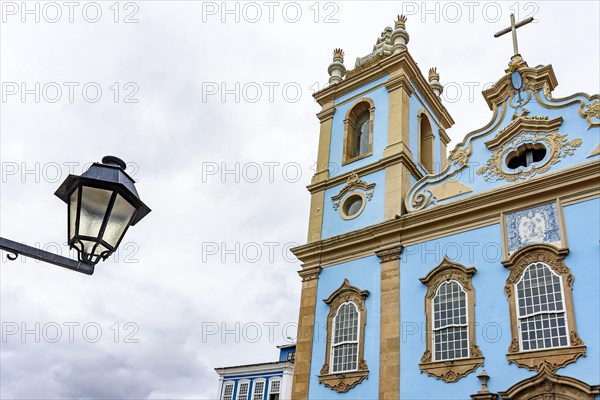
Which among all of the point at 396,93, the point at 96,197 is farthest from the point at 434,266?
the point at 96,197

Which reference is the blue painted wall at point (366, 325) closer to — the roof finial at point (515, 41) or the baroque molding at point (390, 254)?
the baroque molding at point (390, 254)

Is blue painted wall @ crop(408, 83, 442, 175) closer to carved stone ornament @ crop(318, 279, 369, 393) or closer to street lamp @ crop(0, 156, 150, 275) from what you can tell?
carved stone ornament @ crop(318, 279, 369, 393)

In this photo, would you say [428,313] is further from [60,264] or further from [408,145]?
[60,264]

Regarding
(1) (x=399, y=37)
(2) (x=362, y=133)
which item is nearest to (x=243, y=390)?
(2) (x=362, y=133)

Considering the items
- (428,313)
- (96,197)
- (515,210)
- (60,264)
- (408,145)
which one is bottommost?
(60,264)

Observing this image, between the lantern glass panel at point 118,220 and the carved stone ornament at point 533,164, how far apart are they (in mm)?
11164

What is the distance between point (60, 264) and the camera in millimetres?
3328

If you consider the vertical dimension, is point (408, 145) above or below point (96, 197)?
above

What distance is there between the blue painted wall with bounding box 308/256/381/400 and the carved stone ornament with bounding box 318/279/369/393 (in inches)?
3.8

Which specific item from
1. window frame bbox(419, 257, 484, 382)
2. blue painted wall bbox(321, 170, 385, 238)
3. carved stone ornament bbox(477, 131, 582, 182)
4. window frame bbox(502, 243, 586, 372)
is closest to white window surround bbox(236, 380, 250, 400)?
blue painted wall bbox(321, 170, 385, 238)

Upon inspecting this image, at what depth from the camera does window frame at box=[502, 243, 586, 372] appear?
34.3 feet

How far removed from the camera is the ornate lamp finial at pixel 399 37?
17.8 meters

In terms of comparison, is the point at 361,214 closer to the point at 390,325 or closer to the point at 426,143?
the point at 390,325

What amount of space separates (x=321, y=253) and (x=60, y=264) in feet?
40.6
